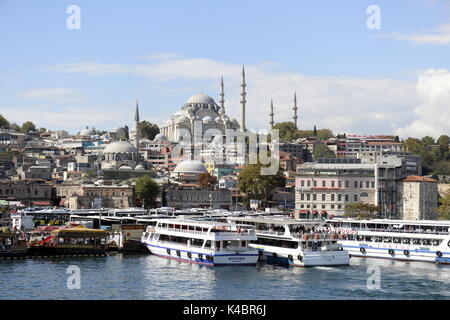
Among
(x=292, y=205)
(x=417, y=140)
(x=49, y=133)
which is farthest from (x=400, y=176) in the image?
(x=49, y=133)

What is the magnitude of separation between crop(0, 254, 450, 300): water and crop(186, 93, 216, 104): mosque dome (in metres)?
100

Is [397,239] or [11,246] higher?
[11,246]

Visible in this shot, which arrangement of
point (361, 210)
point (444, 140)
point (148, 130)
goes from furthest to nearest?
point (148, 130) → point (444, 140) → point (361, 210)

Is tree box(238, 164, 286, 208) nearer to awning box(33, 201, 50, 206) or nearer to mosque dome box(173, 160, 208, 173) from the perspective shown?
mosque dome box(173, 160, 208, 173)

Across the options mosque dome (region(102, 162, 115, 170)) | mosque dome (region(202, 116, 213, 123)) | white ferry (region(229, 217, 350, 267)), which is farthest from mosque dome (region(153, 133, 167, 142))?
white ferry (region(229, 217, 350, 267))

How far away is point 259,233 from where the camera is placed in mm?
36219

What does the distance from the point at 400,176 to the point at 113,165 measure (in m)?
43.4

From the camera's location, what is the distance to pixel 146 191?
66.9 m

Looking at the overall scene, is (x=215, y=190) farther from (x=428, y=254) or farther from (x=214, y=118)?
(x=214, y=118)

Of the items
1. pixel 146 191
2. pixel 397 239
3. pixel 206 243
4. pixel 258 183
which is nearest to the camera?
pixel 206 243

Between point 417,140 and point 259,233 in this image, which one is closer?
point 259,233

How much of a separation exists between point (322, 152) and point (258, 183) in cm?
3920

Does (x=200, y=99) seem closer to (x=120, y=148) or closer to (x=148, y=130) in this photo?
(x=148, y=130)

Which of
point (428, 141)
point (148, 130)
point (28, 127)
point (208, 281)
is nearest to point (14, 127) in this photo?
point (28, 127)
